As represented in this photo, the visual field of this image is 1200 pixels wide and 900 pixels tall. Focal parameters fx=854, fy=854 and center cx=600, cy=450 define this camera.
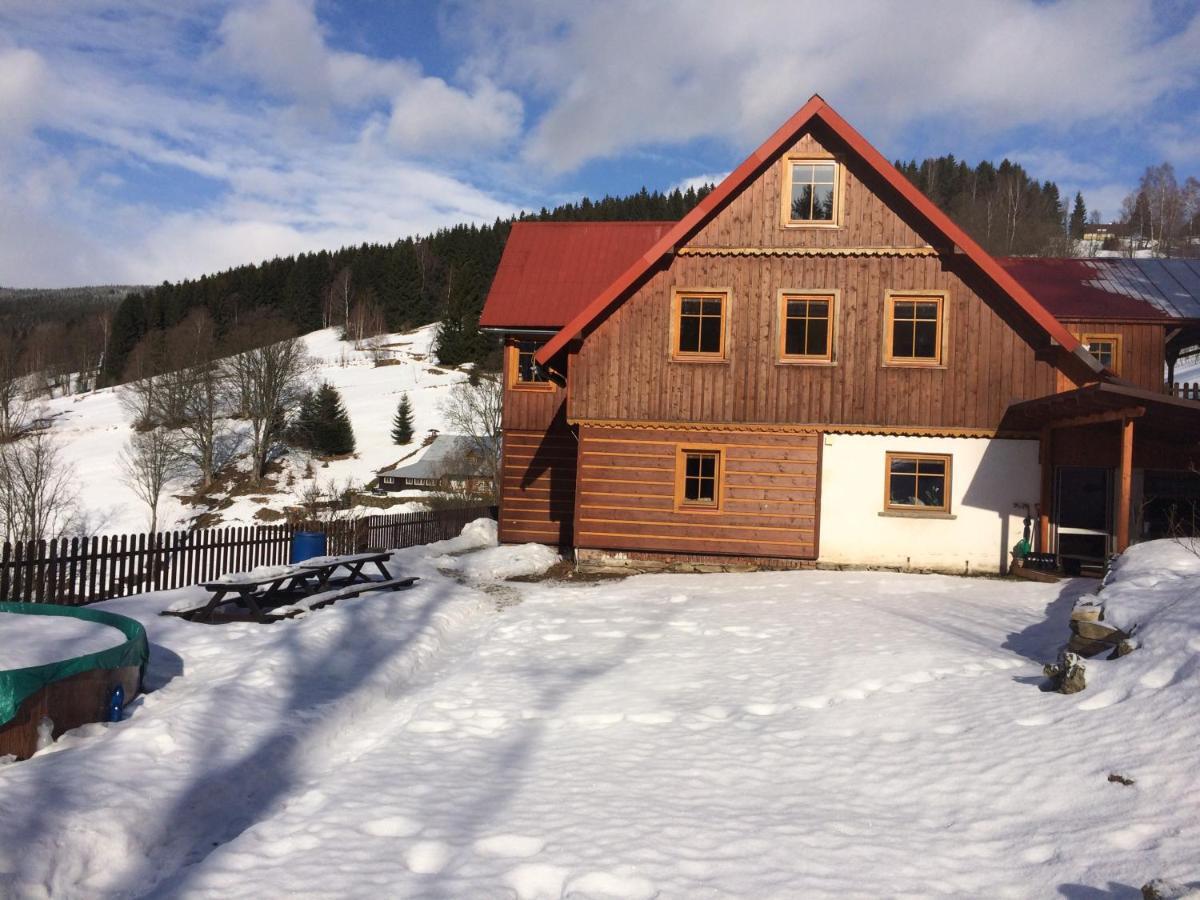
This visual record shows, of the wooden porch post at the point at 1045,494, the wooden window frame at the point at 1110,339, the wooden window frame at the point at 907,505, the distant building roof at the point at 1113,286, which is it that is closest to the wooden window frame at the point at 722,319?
the wooden window frame at the point at 907,505

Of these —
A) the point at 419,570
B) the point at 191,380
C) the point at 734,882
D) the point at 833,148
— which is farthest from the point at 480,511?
the point at 191,380

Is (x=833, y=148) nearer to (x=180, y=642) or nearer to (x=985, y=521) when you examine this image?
(x=985, y=521)

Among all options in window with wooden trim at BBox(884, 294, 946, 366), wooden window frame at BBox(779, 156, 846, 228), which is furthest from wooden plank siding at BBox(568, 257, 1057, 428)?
wooden window frame at BBox(779, 156, 846, 228)

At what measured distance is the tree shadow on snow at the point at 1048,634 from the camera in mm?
8975

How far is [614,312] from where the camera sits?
16.5m

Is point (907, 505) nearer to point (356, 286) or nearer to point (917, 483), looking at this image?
point (917, 483)

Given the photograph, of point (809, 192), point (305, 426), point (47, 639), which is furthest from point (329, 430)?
point (47, 639)

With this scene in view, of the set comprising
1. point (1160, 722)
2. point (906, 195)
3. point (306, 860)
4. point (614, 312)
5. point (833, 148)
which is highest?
point (833, 148)

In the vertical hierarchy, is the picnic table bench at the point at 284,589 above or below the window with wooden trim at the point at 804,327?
below

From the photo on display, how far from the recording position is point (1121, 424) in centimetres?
1431

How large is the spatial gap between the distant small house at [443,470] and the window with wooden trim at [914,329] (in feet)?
108

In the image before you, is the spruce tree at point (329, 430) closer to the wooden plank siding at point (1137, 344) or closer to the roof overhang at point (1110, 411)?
the wooden plank siding at point (1137, 344)

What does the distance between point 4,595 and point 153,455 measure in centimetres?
3725

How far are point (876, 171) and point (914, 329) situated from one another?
2.95m
